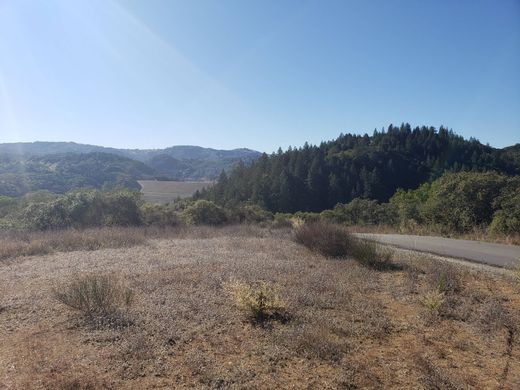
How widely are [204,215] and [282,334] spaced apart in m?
20.1

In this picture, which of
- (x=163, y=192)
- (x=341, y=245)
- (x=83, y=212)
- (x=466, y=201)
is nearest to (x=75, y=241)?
(x=83, y=212)

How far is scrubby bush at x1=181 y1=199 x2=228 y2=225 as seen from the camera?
24.0 metres

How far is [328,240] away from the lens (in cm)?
1084

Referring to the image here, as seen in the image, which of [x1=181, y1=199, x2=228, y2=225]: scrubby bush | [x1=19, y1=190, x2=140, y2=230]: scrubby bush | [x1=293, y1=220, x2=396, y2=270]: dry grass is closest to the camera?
[x1=293, y1=220, x2=396, y2=270]: dry grass

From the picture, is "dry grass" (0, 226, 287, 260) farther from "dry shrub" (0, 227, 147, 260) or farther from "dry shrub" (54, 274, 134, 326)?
"dry shrub" (54, 274, 134, 326)

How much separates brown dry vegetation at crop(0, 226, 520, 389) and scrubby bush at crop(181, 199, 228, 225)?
15.2 meters

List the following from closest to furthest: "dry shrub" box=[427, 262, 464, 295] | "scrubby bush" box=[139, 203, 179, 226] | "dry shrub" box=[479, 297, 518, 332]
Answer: "dry shrub" box=[479, 297, 518, 332], "dry shrub" box=[427, 262, 464, 295], "scrubby bush" box=[139, 203, 179, 226]

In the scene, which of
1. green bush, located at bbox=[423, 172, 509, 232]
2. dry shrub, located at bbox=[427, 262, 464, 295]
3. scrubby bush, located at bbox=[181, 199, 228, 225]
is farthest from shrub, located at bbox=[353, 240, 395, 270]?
scrubby bush, located at bbox=[181, 199, 228, 225]

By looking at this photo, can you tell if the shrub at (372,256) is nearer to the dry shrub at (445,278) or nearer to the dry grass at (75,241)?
the dry shrub at (445,278)

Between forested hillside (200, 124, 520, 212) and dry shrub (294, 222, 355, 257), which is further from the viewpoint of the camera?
forested hillside (200, 124, 520, 212)

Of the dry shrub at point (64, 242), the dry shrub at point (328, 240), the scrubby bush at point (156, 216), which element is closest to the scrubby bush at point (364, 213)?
the scrubby bush at point (156, 216)

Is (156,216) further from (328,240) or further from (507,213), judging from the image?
(507,213)

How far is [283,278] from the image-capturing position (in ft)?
25.9

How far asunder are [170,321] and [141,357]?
110cm
